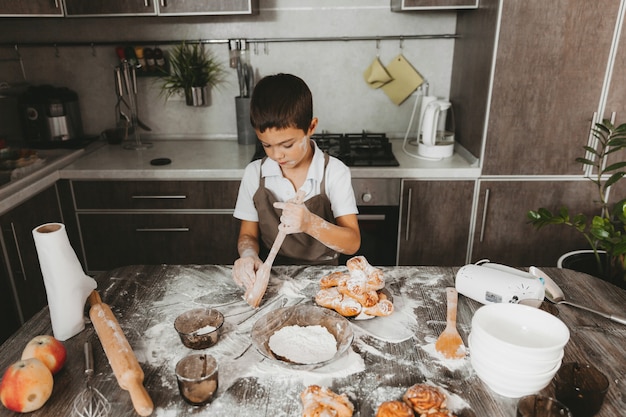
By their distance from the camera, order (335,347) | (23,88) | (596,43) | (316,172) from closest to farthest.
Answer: (335,347)
(316,172)
(596,43)
(23,88)

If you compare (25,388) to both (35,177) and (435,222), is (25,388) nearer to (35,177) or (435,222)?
(35,177)

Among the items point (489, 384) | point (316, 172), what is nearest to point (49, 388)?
point (489, 384)

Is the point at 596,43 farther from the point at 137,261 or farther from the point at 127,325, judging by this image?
the point at 137,261

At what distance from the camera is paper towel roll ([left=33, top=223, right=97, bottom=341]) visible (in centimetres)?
98

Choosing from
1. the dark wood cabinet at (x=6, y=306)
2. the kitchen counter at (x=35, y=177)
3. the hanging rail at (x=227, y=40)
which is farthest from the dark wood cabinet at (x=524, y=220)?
the dark wood cabinet at (x=6, y=306)

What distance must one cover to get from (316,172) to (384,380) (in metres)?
0.81

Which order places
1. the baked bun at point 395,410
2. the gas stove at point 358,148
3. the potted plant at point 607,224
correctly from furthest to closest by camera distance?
the gas stove at point 358,148 → the potted plant at point 607,224 → the baked bun at point 395,410

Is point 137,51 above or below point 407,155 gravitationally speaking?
above

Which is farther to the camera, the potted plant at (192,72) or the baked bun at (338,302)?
the potted plant at (192,72)

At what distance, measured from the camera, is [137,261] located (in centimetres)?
235

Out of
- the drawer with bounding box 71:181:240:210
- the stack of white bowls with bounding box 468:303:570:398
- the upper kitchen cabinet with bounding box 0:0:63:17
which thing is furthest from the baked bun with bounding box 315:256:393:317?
the upper kitchen cabinet with bounding box 0:0:63:17

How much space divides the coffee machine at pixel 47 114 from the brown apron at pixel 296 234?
1.47m

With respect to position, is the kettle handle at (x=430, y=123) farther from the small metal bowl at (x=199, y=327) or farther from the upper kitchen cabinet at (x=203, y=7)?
the small metal bowl at (x=199, y=327)

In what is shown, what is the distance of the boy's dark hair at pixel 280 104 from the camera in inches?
50.2
